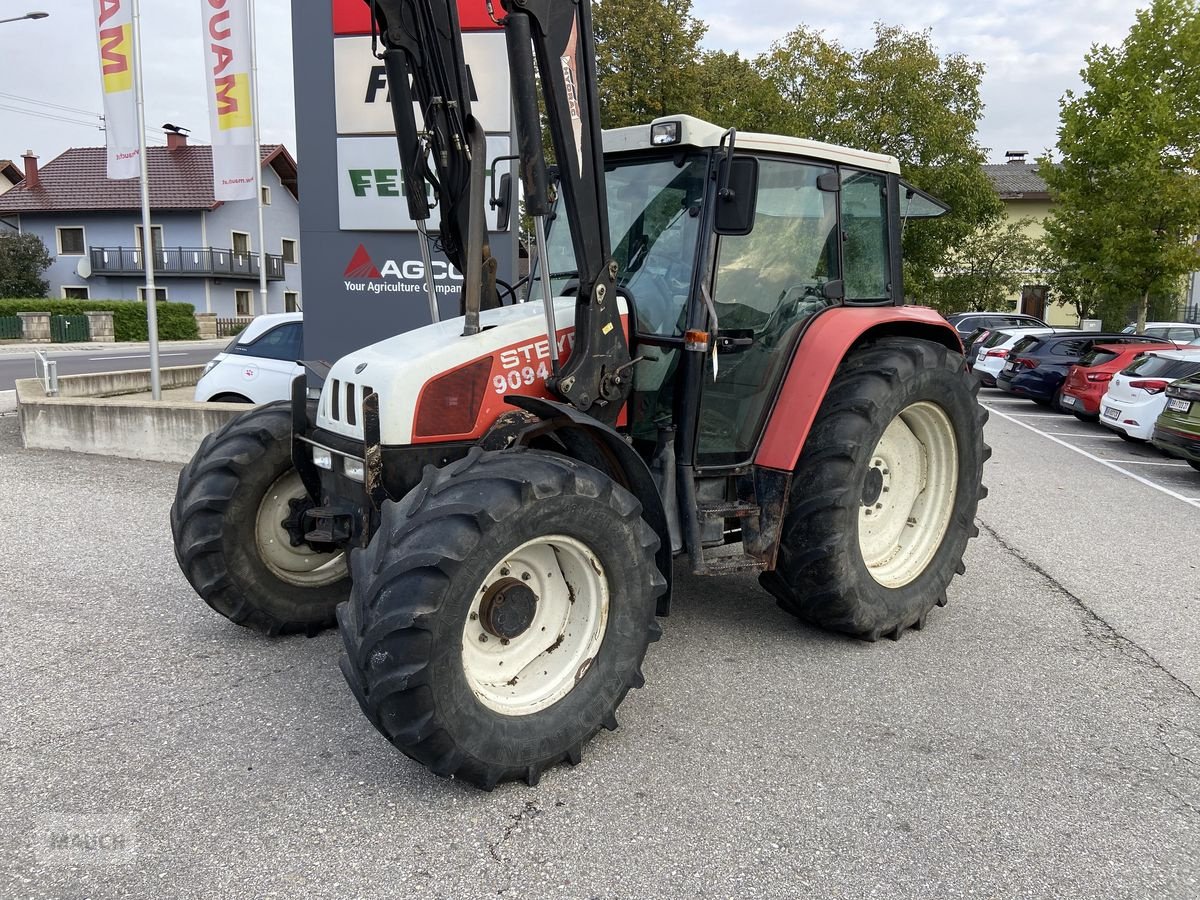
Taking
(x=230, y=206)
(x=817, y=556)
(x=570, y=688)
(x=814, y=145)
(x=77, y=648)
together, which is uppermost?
(x=230, y=206)

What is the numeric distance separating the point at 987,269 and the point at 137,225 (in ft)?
124

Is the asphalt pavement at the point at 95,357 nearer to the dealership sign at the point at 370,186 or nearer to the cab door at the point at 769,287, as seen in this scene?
the dealership sign at the point at 370,186

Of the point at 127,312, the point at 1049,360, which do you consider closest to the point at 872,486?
the point at 1049,360

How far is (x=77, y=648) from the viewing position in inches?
177

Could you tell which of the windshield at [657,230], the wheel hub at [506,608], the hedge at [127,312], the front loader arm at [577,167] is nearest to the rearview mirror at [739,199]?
the windshield at [657,230]

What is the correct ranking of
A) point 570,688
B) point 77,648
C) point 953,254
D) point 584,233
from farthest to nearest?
point 953,254
point 77,648
point 584,233
point 570,688

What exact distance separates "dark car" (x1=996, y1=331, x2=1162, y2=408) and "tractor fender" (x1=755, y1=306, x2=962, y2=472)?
13.8 metres

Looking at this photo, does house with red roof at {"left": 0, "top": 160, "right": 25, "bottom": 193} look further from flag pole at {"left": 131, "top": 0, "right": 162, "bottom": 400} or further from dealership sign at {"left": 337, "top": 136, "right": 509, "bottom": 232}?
dealership sign at {"left": 337, "top": 136, "right": 509, "bottom": 232}

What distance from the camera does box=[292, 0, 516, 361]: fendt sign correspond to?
8742mm

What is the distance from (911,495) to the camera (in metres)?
5.02

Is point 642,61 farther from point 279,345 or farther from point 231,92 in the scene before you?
point 279,345

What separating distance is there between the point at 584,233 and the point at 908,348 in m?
1.86

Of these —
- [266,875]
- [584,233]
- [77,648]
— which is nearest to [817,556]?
[584,233]

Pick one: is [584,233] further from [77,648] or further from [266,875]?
[77,648]
